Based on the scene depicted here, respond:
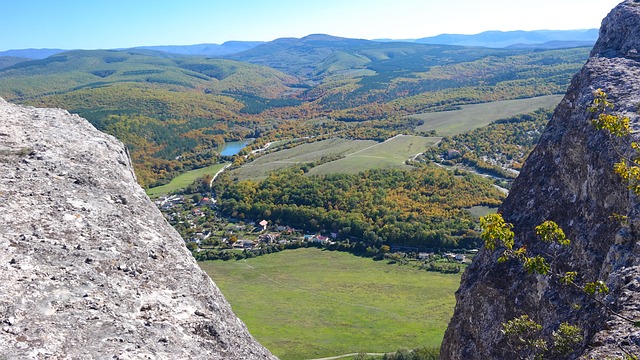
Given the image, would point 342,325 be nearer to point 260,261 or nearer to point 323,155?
point 260,261

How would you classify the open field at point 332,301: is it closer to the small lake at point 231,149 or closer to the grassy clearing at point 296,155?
the grassy clearing at point 296,155

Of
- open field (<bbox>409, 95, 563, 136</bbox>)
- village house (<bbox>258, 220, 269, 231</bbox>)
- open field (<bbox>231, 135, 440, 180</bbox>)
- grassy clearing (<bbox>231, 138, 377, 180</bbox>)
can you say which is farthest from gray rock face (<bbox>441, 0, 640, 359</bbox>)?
open field (<bbox>409, 95, 563, 136</bbox>)

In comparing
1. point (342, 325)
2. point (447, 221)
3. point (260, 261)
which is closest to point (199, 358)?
point (342, 325)

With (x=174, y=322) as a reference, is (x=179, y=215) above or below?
below

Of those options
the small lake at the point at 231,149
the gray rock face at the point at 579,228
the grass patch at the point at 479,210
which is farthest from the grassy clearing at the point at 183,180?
the gray rock face at the point at 579,228

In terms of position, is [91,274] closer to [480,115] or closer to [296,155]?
[296,155]

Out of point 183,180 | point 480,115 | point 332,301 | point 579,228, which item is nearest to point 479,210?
point 332,301

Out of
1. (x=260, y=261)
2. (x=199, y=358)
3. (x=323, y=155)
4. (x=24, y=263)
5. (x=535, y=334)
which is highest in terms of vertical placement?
(x=24, y=263)
